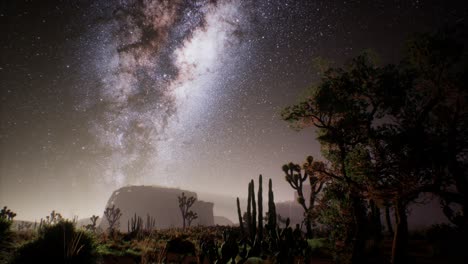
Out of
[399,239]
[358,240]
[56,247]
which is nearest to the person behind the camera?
[56,247]

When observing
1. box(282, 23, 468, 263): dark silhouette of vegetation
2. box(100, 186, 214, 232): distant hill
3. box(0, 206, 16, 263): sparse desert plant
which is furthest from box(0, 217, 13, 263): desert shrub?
box(100, 186, 214, 232): distant hill

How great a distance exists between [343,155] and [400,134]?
2.71 metres

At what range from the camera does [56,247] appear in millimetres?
8086

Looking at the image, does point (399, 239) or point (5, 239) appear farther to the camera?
point (399, 239)

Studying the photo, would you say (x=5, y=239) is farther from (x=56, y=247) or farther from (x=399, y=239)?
(x=399, y=239)

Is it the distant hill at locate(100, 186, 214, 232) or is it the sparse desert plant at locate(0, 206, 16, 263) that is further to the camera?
the distant hill at locate(100, 186, 214, 232)

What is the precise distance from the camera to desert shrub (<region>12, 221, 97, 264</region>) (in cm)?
768

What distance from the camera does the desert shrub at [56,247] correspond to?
25.2ft

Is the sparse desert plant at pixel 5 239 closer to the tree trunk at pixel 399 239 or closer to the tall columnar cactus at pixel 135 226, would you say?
the tree trunk at pixel 399 239

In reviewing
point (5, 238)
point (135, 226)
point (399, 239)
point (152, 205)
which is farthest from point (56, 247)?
point (152, 205)

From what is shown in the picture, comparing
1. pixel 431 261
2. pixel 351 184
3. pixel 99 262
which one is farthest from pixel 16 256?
pixel 431 261

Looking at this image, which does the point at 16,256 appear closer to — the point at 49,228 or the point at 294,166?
the point at 49,228

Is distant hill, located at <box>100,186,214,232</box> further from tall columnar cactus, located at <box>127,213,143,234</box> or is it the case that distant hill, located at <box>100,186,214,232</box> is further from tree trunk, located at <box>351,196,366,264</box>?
tree trunk, located at <box>351,196,366,264</box>

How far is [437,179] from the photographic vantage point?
923 cm
